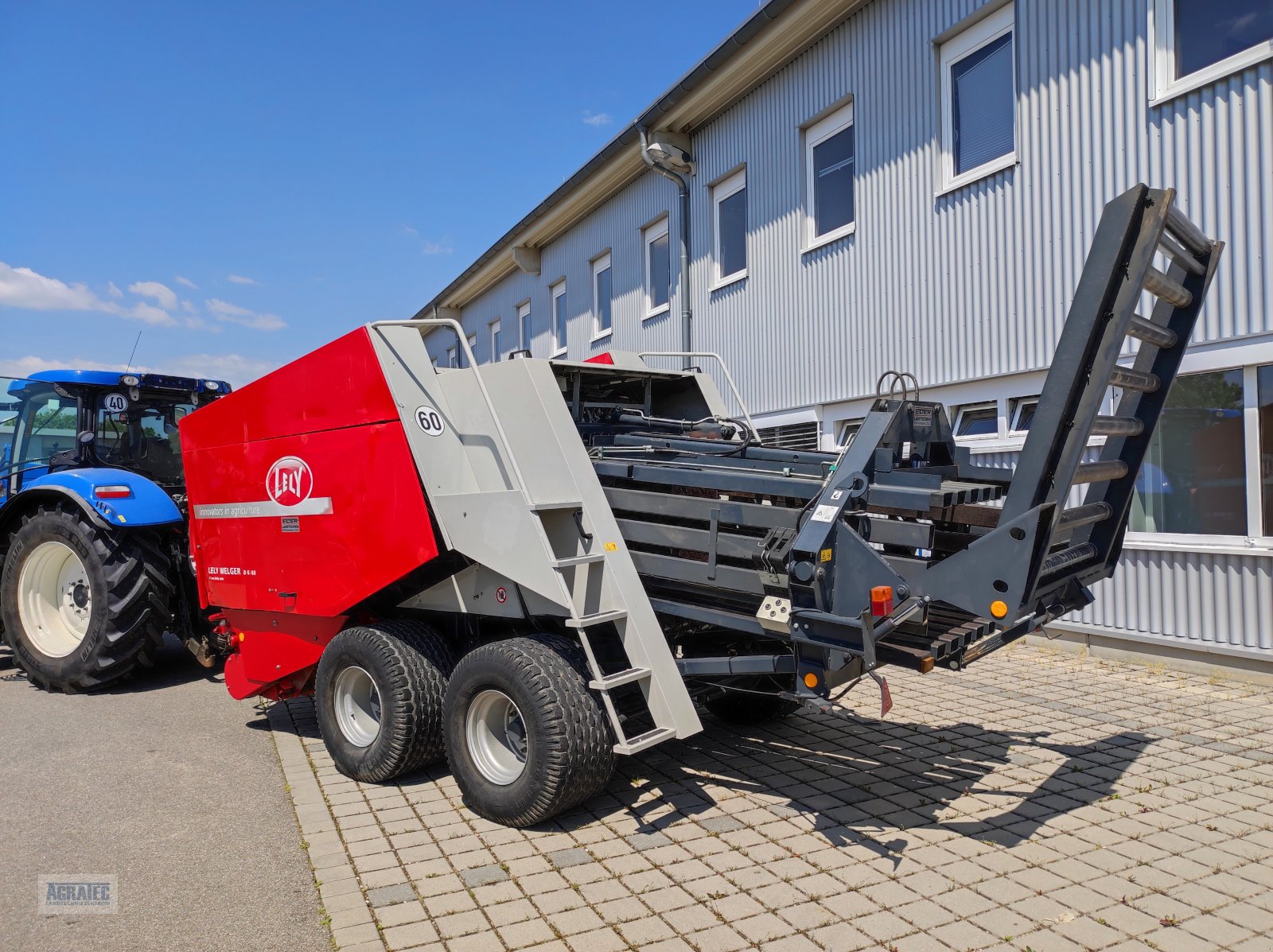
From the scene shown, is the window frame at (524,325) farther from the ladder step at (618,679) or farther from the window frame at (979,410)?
the ladder step at (618,679)

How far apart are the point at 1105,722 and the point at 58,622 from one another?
7.40 meters

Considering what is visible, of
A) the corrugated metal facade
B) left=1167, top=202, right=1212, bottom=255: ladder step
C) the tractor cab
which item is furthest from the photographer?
the tractor cab

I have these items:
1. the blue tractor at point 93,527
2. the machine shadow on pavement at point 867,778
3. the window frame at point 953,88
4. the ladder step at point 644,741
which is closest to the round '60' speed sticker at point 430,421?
the ladder step at point 644,741

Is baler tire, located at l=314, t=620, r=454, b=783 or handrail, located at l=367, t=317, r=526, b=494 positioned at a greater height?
handrail, located at l=367, t=317, r=526, b=494

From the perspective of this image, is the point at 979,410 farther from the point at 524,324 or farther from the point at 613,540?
the point at 524,324

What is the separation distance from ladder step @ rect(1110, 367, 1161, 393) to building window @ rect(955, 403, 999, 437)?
12.1 feet

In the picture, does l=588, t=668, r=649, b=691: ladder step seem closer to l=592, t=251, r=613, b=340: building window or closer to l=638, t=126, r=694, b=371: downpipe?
l=638, t=126, r=694, b=371: downpipe

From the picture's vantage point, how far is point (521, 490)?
13.1ft

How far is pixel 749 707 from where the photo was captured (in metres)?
5.31

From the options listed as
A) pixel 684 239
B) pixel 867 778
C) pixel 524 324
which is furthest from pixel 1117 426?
pixel 524 324

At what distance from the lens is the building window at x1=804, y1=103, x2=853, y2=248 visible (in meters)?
9.26

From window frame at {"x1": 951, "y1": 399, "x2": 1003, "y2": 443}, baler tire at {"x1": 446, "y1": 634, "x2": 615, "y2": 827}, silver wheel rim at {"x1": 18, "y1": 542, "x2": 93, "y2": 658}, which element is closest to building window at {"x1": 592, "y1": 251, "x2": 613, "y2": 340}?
window frame at {"x1": 951, "y1": 399, "x2": 1003, "y2": 443}

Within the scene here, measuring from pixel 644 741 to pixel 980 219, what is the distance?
595 centimetres

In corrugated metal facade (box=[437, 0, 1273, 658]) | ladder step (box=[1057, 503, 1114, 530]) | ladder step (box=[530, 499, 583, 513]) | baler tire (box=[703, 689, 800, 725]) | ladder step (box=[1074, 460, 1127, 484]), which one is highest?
corrugated metal facade (box=[437, 0, 1273, 658])
